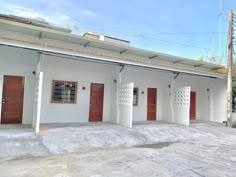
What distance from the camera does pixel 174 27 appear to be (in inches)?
830

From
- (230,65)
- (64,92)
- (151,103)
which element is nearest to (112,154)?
(64,92)

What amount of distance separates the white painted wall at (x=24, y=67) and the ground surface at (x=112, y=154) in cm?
170

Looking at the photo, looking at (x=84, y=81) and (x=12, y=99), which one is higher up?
(x=84, y=81)

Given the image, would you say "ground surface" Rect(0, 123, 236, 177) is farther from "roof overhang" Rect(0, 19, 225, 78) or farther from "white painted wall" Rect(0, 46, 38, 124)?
"roof overhang" Rect(0, 19, 225, 78)

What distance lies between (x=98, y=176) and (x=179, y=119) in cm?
792

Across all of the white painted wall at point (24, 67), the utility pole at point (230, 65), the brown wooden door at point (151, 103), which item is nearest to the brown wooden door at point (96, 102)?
the white painted wall at point (24, 67)

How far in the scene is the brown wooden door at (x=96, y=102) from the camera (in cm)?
1021

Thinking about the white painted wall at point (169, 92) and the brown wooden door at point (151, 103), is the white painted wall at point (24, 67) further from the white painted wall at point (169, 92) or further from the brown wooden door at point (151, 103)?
the brown wooden door at point (151, 103)

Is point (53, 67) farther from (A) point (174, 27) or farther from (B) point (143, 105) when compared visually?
(A) point (174, 27)

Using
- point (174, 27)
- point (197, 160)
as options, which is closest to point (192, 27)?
point (174, 27)

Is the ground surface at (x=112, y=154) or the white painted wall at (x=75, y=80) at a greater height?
the white painted wall at (x=75, y=80)

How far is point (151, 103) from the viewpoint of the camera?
1203 centimetres

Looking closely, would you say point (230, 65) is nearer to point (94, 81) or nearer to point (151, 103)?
point (151, 103)

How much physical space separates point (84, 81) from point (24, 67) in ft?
8.89
